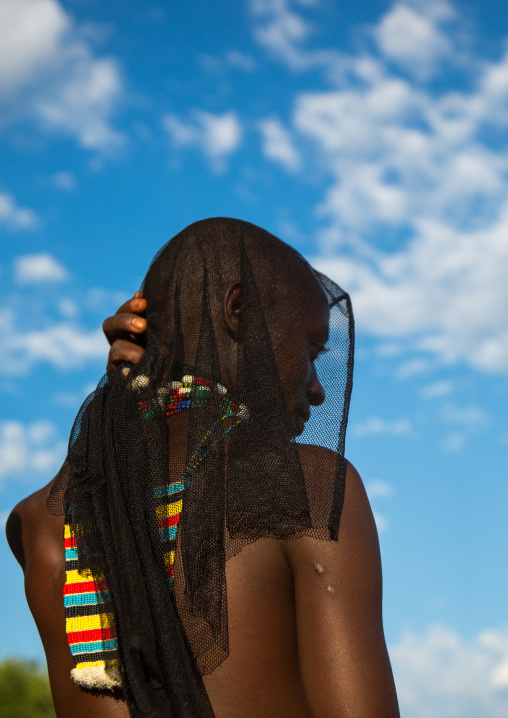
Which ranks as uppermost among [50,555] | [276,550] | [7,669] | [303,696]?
[7,669]

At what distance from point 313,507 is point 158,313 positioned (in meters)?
0.99

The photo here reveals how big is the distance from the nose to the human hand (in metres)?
0.64

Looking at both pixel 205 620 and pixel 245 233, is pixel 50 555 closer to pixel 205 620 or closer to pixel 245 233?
pixel 205 620

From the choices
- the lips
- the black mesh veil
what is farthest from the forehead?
the lips

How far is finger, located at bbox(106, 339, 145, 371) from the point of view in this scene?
2680mm

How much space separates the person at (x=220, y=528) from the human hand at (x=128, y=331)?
5.3 inches

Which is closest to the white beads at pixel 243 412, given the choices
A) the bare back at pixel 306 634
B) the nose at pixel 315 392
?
the nose at pixel 315 392

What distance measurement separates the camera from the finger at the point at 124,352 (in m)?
2.68

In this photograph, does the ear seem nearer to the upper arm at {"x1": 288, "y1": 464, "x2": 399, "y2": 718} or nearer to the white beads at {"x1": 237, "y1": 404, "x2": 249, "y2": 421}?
the white beads at {"x1": 237, "y1": 404, "x2": 249, "y2": 421}

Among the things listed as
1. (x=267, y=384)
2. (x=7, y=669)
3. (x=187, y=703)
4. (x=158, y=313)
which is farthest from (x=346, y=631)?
(x=7, y=669)

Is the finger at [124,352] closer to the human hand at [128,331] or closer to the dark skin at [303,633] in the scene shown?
the human hand at [128,331]

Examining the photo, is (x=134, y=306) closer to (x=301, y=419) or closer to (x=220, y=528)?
(x=301, y=419)

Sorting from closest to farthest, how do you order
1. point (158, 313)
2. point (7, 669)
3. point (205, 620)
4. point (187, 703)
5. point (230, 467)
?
point (187, 703), point (205, 620), point (230, 467), point (158, 313), point (7, 669)

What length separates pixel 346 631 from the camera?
74.2 inches
